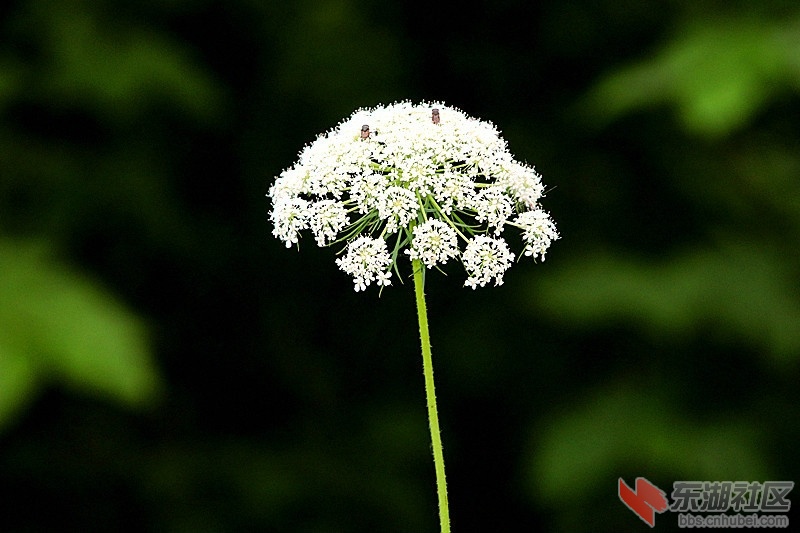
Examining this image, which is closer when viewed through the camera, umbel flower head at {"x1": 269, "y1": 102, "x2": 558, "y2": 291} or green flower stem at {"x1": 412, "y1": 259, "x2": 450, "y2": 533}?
green flower stem at {"x1": 412, "y1": 259, "x2": 450, "y2": 533}

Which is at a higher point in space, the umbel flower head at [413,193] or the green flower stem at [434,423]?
the umbel flower head at [413,193]

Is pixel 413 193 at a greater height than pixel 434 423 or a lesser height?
greater

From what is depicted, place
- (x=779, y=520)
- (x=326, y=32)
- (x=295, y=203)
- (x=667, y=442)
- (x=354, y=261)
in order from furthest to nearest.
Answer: (x=326, y=32) → (x=667, y=442) → (x=779, y=520) → (x=295, y=203) → (x=354, y=261)

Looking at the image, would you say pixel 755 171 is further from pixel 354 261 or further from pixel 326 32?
pixel 354 261

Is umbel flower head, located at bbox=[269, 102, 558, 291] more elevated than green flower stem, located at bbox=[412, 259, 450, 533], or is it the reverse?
umbel flower head, located at bbox=[269, 102, 558, 291]

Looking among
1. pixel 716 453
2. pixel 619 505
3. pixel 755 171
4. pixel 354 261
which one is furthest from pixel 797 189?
pixel 354 261

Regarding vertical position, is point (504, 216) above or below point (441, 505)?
above

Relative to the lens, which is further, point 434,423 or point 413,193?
point 413,193

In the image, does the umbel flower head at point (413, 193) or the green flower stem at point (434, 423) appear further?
the umbel flower head at point (413, 193)
